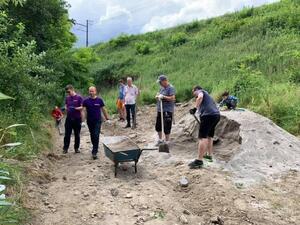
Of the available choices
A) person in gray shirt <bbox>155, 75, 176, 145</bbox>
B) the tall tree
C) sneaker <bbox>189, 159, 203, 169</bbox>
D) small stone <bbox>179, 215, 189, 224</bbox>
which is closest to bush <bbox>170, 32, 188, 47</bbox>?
the tall tree

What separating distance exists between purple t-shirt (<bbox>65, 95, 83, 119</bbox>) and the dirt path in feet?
3.64

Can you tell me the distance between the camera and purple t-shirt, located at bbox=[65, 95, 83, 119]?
31.9 ft

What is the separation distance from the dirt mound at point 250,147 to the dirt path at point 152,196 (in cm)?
35

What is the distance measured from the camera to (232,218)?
6422 mm

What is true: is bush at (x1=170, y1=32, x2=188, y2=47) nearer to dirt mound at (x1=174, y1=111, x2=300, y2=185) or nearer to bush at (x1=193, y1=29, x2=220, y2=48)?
bush at (x1=193, y1=29, x2=220, y2=48)

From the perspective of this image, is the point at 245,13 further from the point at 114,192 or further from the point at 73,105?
A: the point at 114,192

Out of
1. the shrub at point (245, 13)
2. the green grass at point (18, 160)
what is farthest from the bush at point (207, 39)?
the green grass at point (18, 160)

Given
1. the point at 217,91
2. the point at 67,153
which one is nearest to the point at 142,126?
the point at 217,91

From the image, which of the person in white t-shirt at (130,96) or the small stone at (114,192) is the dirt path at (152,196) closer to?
the small stone at (114,192)

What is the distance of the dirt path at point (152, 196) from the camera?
6344 millimetres

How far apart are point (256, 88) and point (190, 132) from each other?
12.7 feet

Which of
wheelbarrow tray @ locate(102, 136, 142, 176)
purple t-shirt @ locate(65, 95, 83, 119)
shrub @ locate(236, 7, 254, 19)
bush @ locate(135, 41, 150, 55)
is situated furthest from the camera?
bush @ locate(135, 41, 150, 55)

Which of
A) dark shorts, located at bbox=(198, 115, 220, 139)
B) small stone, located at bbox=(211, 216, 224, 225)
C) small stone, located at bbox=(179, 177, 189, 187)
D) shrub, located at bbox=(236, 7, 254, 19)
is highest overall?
shrub, located at bbox=(236, 7, 254, 19)

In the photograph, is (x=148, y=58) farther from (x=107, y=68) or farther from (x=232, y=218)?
(x=232, y=218)
